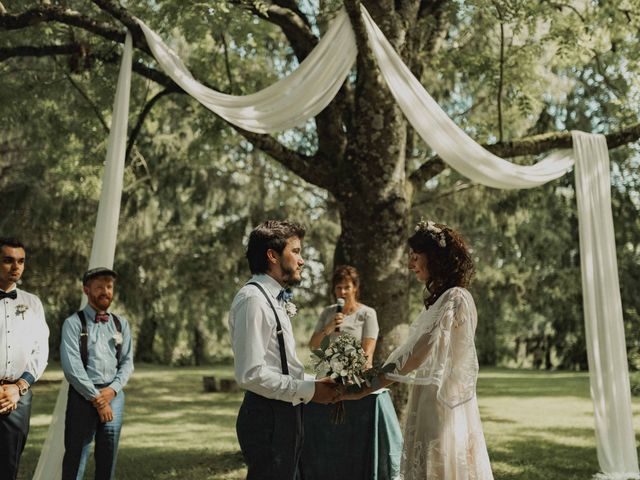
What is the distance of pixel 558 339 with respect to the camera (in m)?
23.4

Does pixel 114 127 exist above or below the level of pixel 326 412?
above

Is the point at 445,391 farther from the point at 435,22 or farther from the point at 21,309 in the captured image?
the point at 435,22

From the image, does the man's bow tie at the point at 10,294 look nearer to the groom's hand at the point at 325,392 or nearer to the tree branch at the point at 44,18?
the groom's hand at the point at 325,392

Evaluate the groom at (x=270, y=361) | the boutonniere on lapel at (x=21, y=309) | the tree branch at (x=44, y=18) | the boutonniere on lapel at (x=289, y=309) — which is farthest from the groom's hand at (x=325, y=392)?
the tree branch at (x=44, y=18)

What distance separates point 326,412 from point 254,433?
2245mm

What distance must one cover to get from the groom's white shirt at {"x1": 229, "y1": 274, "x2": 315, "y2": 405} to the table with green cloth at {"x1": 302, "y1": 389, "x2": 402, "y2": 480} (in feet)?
6.97

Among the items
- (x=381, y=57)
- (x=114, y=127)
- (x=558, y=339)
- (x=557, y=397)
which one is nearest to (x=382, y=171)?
(x=381, y=57)

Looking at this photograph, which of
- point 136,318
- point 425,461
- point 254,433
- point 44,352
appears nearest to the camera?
point 254,433

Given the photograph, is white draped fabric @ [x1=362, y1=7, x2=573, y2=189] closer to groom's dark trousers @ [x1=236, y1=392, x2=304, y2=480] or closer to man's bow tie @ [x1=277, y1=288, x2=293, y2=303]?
man's bow tie @ [x1=277, y1=288, x2=293, y2=303]

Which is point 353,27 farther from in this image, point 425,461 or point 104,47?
point 425,461

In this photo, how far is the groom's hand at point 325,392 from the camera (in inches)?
132

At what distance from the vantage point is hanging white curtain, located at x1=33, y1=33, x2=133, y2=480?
6.14m

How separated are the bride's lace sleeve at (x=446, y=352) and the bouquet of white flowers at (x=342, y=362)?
0.24 m

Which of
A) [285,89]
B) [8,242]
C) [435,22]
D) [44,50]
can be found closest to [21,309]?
[8,242]
